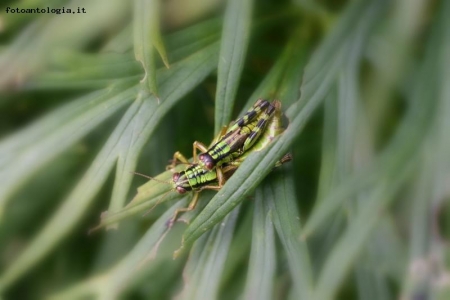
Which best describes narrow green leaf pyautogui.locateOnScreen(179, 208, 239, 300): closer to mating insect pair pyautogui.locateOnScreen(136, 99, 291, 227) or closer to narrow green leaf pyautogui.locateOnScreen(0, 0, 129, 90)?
mating insect pair pyautogui.locateOnScreen(136, 99, 291, 227)

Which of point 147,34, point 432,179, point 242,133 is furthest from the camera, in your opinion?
point 432,179

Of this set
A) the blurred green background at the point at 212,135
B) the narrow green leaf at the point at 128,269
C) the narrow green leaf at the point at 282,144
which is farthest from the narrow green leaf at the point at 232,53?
the narrow green leaf at the point at 128,269

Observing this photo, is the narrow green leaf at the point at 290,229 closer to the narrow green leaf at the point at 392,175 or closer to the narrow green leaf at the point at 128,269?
the narrow green leaf at the point at 392,175

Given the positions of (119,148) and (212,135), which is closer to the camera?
(119,148)

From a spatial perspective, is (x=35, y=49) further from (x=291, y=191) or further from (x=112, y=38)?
(x=291, y=191)

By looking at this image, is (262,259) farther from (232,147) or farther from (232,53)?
(232,53)

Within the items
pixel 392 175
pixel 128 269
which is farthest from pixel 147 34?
pixel 392 175

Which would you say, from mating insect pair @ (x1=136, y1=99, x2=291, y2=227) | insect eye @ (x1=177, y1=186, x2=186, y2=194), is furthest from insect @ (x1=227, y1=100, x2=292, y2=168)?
insect eye @ (x1=177, y1=186, x2=186, y2=194)

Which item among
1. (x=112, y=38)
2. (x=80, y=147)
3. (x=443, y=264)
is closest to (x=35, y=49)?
(x=112, y=38)
